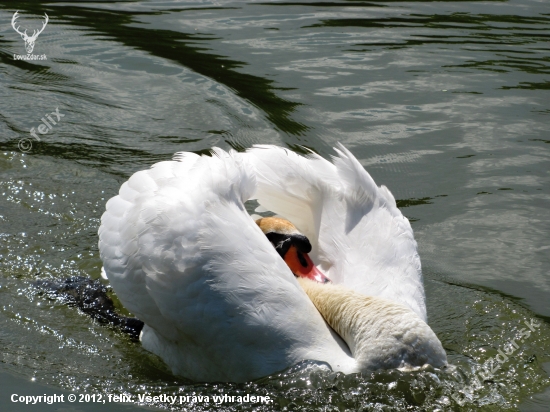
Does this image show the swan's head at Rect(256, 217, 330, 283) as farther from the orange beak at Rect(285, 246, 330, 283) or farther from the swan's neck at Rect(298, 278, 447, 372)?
the swan's neck at Rect(298, 278, 447, 372)

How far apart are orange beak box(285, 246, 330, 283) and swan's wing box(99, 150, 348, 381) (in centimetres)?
54

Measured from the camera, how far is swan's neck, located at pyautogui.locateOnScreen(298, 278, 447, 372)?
4.26 meters

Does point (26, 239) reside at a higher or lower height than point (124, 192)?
lower

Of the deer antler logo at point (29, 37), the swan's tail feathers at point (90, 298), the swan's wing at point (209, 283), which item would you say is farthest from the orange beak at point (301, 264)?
the deer antler logo at point (29, 37)

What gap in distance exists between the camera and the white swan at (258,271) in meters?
4.34

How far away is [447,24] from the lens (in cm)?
1146

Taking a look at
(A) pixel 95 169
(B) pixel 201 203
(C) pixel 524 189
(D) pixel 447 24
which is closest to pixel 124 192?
(B) pixel 201 203

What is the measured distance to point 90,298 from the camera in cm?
579

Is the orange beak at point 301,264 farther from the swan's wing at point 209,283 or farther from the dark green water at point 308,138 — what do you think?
the dark green water at point 308,138

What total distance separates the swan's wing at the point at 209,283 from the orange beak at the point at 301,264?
540mm

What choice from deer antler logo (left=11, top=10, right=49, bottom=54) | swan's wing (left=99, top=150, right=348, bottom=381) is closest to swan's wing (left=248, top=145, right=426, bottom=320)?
swan's wing (left=99, top=150, right=348, bottom=381)

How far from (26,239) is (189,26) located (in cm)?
549

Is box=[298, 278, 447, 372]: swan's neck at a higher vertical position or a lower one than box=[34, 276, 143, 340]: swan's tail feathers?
higher

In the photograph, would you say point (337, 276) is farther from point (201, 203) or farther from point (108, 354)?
→ point (108, 354)
